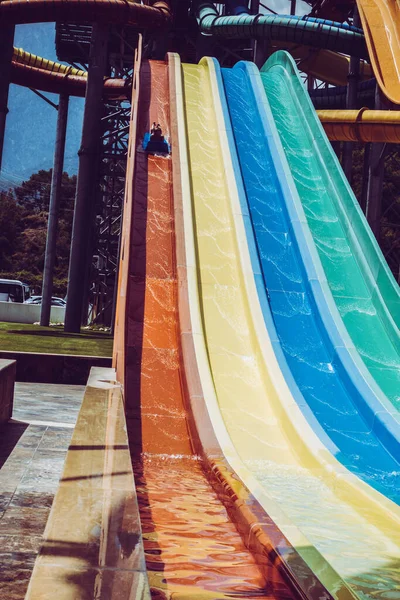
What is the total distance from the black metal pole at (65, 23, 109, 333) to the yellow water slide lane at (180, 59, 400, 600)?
18.2 feet

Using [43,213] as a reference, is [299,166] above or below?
below

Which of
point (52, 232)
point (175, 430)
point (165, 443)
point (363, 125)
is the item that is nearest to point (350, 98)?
point (363, 125)

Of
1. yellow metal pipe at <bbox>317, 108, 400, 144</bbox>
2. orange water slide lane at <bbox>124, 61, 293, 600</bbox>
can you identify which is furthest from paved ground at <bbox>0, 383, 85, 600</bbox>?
yellow metal pipe at <bbox>317, 108, 400, 144</bbox>

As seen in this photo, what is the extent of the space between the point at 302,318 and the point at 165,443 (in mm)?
2730

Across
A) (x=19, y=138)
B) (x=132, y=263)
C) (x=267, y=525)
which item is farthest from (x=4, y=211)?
(x=19, y=138)

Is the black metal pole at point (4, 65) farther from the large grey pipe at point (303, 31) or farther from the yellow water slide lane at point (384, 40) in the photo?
the yellow water slide lane at point (384, 40)

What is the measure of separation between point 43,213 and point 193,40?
32924mm

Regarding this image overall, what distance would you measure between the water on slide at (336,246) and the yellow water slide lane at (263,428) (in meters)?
1.11

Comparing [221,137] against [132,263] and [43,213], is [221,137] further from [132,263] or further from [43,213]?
[43,213]

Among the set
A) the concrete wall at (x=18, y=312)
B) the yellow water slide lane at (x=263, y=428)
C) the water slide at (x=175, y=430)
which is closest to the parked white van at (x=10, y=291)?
the concrete wall at (x=18, y=312)

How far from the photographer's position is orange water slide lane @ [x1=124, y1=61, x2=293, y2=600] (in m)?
3.04

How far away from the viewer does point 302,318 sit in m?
7.86

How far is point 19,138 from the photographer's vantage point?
176625 mm

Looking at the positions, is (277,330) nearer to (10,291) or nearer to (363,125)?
(363,125)
